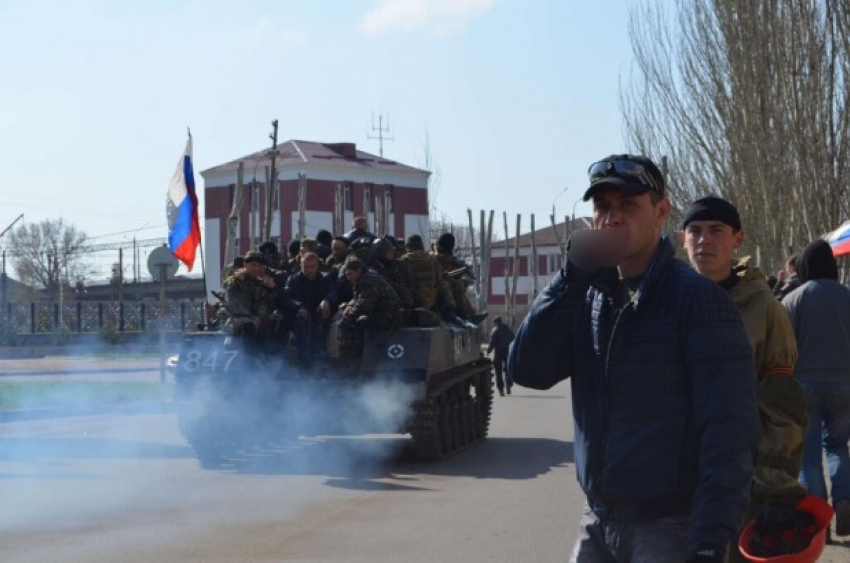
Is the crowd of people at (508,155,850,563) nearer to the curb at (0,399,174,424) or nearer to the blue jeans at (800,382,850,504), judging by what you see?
the blue jeans at (800,382,850,504)

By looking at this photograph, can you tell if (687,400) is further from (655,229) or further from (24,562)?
(24,562)

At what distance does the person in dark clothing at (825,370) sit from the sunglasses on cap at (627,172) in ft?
17.1

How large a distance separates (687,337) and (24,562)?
19.7 feet

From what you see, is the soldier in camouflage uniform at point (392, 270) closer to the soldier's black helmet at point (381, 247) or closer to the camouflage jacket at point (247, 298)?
the soldier's black helmet at point (381, 247)

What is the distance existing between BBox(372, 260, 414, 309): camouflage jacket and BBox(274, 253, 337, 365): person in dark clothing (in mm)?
549

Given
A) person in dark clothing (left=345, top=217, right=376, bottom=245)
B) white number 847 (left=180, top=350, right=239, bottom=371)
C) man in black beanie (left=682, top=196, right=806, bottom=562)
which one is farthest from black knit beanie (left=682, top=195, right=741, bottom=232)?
person in dark clothing (left=345, top=217, right=376, bottom=245)

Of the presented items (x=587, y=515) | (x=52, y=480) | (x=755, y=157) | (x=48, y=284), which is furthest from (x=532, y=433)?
(x=48, y=284)

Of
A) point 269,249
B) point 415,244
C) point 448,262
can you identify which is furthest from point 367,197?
point 415,244

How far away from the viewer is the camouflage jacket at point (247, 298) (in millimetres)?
15438

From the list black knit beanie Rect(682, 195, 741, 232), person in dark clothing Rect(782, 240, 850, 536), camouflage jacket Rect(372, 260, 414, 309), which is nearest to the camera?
black knit beanie Rect(682, 195, 741, 232)

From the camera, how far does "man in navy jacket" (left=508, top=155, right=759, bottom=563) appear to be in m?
3.79

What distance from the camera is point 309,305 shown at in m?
15.8

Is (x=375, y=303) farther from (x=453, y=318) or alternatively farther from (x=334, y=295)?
(x=453, y=318)

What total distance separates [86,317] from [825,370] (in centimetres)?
4447
